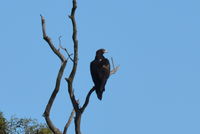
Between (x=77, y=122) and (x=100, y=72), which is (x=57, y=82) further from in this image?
(x=100, y=72)

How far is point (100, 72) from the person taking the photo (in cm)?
1839

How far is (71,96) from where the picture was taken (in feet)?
51.7

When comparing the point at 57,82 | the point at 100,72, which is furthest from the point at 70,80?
the point at 100,72

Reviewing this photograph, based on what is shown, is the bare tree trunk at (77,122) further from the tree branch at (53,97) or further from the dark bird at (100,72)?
the dark bird at (100,72)

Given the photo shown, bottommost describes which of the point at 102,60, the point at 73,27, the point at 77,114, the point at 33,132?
the point at 77,114

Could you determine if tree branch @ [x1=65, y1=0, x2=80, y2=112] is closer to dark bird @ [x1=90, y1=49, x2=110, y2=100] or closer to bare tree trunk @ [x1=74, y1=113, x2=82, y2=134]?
bare tree trunk @ [x1=74, y1=113, x2=82, y2=134]

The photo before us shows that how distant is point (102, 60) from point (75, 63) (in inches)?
141

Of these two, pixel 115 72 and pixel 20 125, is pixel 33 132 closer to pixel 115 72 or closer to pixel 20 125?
pixel 20 125

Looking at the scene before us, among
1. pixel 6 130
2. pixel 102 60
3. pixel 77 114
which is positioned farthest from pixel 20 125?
pixel 77 114

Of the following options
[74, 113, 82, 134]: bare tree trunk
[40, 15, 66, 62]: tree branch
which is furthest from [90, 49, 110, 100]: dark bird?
[40, 15, 66, 62]: tree branch

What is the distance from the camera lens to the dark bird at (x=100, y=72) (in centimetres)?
1778

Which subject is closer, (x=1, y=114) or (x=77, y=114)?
(x=77, y=114)

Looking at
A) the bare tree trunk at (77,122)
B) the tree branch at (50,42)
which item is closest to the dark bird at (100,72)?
the bare tree trunk at (77,122)

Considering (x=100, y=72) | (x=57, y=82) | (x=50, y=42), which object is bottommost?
(x=57, y=82)
